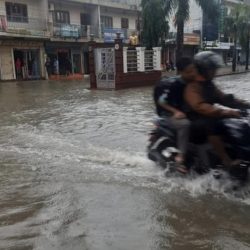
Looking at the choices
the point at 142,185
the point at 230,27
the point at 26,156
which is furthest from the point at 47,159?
the point at 230,27

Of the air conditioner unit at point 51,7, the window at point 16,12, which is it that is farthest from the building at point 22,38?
the air conditioner unit at point 51,7

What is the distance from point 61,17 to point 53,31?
2162 millimetres

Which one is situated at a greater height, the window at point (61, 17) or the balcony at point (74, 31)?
the window at point (61, 17)

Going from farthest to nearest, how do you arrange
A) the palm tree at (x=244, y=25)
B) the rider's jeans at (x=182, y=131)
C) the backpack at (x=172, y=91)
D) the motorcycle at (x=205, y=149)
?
1. the palm tree at (x=244, y=25)
2. the backpack at (x=172, y=91)
3. the rider's jeans at (x=182, y=131)
4. the motorcycle at (x=205, y=149)

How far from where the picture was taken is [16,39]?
26438mm

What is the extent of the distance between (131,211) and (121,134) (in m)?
3.90

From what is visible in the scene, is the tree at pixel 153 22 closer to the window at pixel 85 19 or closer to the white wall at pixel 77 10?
the white wall at pixel 77 10

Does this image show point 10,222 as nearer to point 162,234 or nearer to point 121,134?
point 162,234

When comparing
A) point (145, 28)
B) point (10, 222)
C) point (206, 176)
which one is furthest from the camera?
point (145, 28)

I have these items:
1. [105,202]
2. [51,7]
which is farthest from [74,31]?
[105,202]

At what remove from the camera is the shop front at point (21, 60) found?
26500mm

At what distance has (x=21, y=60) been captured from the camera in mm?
27719

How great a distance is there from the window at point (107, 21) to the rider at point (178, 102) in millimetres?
29046

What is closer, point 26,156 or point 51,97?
point 26,156
